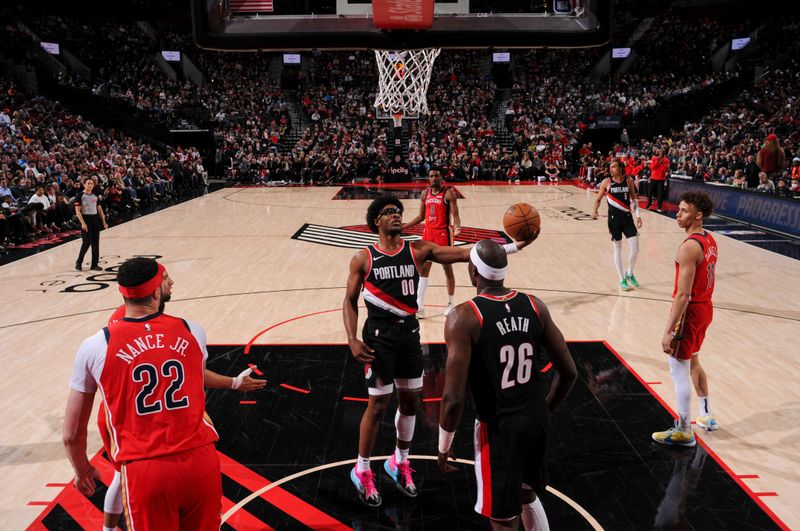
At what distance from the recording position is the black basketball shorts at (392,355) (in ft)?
14.2

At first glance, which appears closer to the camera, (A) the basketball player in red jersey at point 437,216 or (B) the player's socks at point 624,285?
(A) the basketball player in red jersey at point 437,216

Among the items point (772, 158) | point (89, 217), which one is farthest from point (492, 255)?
point (89, 217)

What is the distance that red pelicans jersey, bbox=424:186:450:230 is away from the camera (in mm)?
8266

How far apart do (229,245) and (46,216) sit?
4697mm

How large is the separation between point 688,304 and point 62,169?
17.4m

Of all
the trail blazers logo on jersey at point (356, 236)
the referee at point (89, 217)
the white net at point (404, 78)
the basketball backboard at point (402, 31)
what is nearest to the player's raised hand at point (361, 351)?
the basketball backboard at point (402, 31)

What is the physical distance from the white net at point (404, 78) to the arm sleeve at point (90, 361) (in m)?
12.2

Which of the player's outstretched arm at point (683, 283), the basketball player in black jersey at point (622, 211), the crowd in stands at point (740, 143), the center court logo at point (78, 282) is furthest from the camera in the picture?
the crowd in stands at point (740, 143)

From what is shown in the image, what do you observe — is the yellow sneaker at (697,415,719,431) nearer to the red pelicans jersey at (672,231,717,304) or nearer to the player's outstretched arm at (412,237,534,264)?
the red pelicans jersey at (672,231,717,304)

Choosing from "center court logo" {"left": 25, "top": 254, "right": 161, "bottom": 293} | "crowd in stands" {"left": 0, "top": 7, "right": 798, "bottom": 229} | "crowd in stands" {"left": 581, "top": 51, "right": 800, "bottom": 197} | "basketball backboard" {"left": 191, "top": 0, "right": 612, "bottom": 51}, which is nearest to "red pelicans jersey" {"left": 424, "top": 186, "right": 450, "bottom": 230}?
"basketball backboard" {"left": 191, "top": 0, "right": 612, "bottom": 51}

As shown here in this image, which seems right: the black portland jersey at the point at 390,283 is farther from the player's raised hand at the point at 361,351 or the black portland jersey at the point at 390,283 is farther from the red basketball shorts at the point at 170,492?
the red basketball shorts at the point at 170,492

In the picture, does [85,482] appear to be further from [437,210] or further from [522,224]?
[437,210]

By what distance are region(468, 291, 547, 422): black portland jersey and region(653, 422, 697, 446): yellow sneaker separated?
2.38 metres

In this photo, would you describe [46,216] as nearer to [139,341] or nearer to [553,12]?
[553,12]
